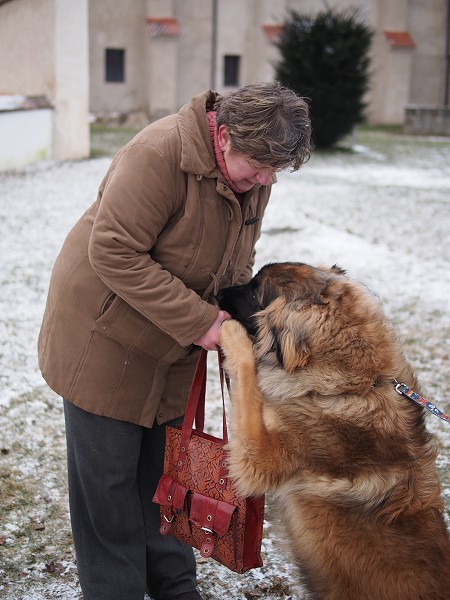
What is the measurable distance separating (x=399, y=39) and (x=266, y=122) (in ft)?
98.3

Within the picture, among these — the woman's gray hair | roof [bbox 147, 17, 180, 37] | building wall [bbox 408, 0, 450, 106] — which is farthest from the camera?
building wall [bbox 408, 0, 450, 106]

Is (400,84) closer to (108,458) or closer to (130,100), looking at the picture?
(130,100)

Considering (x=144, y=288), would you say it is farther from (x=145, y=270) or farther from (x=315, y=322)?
(x=315, y=322)

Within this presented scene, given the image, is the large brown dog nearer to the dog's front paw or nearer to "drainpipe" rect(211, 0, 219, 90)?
the dog's front paw

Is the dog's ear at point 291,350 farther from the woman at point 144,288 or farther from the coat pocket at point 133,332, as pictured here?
Answer: the coat pocket at point 133,332

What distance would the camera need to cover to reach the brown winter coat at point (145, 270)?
229 cm

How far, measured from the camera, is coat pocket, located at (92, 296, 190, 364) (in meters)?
2.47

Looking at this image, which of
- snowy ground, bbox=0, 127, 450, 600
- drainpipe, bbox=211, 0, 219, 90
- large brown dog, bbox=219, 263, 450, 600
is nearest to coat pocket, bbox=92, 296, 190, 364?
large brown dog, bbox=219, 263, 450, 600

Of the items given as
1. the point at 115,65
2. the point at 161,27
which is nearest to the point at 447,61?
the point at 161,27

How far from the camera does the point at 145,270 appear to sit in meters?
2.32

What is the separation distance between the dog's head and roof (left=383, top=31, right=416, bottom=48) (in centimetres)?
2918

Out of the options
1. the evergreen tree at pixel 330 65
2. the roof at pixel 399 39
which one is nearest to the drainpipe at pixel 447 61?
the roof at pixel 399 39

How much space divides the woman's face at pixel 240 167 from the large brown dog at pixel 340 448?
0.48 m

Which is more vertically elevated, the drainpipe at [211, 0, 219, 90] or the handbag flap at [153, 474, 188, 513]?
the drainpipe at [211, 0, 219, 90]
